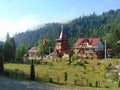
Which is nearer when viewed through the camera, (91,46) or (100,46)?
(91,46)

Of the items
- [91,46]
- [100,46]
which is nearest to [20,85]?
[91,46]

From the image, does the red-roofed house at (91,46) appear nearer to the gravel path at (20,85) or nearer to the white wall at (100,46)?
the white wall at (100,46)

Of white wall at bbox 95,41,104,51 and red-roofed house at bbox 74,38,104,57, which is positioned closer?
red-roofed house at bbox 74,38,104,57

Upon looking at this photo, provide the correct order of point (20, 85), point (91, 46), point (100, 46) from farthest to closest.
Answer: point (100, 46), point (91, 46), point (20, 85)

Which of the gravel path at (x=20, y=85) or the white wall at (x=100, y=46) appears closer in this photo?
the gravel path at (x=20, y=85)

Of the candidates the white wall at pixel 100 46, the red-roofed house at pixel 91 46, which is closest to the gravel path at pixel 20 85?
the red-roofed house at pixel 91 46

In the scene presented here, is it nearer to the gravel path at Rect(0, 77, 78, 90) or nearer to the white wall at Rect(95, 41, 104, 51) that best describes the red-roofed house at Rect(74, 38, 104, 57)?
the white wall at Rect(95, 41, 104, 51)

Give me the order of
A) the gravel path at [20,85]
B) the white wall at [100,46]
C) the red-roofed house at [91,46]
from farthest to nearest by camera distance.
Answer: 1. the white wall at [100,46]
2. the red-roofed house at [91,46]
3. the gravel path at [20,85]

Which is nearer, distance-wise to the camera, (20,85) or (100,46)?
(20,85)

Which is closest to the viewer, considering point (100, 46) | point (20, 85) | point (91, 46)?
point (20, 85)

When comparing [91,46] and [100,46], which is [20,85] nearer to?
[91,46]

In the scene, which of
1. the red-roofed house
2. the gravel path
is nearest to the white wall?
the red-roofed house

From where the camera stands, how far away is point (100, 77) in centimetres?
4116

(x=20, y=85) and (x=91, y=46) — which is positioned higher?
(x=91, y=46)
